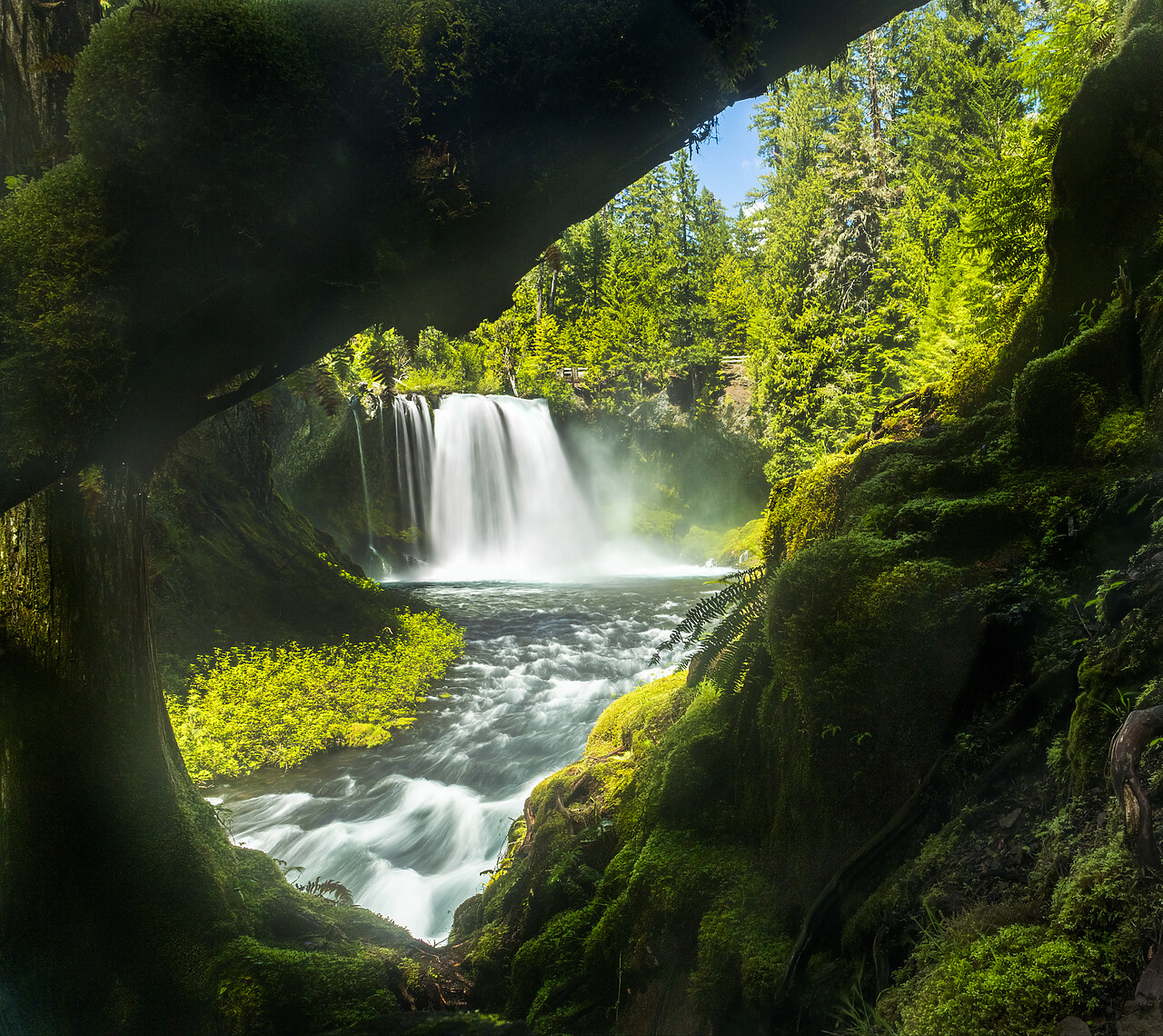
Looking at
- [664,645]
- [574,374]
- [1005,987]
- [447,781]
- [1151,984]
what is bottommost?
[447,781]

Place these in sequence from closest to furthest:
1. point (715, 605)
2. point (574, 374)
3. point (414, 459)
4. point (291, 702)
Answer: point (715, 605) < point (291, 702) < point (414, 459) < point (574, 374)

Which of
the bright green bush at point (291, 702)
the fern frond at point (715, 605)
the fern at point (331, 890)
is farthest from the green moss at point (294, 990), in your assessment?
the bright green bush at point (291, 702)

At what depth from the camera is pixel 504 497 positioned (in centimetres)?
2431

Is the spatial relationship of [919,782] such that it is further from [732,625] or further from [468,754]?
[468,754]

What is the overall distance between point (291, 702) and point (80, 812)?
5777 mm

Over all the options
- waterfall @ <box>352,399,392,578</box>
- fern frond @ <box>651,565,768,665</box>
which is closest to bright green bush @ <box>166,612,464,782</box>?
fern frond @ <box>651,565,768,665</box>

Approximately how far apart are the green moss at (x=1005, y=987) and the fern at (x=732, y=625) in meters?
1.66

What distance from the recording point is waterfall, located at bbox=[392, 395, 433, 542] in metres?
21.9

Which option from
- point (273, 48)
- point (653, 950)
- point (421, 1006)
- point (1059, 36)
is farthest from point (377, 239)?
point (1059, 36)

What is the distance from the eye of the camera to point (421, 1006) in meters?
3.20

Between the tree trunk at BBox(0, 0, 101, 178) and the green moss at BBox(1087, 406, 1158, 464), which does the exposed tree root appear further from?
the tree trunk at BBox(0, 0, 101, 178)

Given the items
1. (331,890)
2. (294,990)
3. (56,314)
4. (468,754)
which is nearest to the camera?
(56,314)

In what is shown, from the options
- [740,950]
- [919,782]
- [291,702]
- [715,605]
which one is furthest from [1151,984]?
[291,702]

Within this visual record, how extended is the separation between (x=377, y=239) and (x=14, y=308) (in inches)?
45.9
